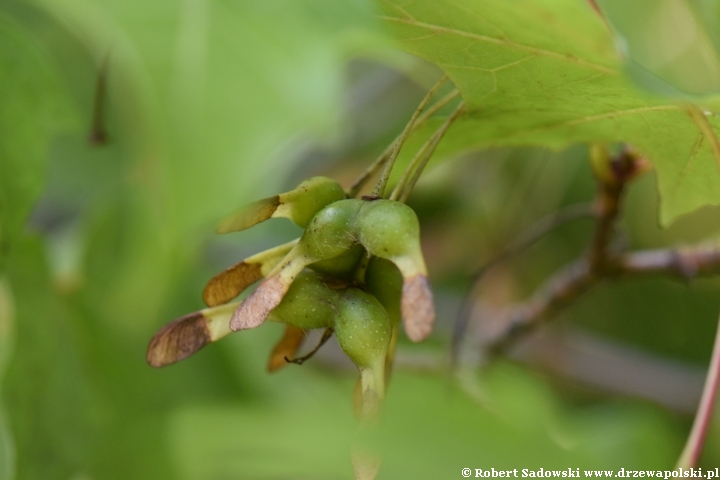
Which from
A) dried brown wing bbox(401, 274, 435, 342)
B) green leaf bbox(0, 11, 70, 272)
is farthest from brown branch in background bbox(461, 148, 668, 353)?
green leaf bbox(0, 11, 70, 272)

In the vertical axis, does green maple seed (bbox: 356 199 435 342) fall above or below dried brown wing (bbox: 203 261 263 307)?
above

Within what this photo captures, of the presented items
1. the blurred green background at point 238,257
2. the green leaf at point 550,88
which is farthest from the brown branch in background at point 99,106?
the green leaf at point 550,88

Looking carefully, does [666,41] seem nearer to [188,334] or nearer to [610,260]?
[610,260]

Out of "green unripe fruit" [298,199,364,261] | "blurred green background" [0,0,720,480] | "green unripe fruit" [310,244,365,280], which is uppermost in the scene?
"green unripe fruit" [298,199,364,261]

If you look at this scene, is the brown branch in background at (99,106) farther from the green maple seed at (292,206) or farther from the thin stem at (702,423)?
the thin stem at (702,423)

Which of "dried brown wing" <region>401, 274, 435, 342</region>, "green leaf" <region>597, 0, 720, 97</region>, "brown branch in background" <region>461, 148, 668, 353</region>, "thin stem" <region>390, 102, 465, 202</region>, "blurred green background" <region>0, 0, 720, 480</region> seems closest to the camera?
"dried brown wing" <region>401, 274, 435, 342</region>

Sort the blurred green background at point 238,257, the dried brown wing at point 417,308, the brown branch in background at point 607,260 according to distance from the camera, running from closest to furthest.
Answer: the dried brown wing at point 417,308
the blurred green background at point 238,257
the brown branch in background at point 607,260

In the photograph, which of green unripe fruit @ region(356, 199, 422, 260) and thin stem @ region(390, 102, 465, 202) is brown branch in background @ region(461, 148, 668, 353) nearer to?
thin stem @ region(390, 102, 465, 202)
